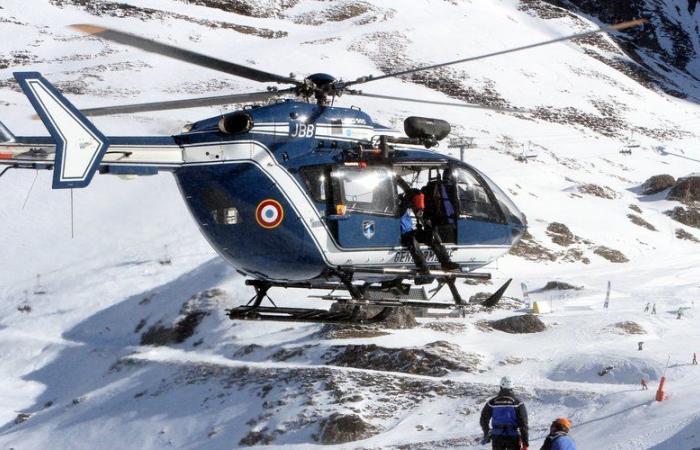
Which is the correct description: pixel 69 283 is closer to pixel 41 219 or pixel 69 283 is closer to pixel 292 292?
pixel 41 219

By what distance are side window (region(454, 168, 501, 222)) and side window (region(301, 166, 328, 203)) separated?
278 centimetres

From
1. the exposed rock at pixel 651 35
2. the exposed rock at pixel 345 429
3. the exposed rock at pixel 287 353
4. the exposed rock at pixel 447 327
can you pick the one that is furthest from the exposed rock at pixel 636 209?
the exposed rock at pixel 651 35

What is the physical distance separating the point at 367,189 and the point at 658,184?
46.3m

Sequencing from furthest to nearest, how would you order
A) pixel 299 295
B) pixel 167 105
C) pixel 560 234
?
pixel 560 234 < pixel 299 295 < pixel 167 105

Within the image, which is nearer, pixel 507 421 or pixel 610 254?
pixel 507 421

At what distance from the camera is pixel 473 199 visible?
56.4 feet

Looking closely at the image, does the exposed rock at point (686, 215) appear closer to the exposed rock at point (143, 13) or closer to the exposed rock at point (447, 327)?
the exposed rock at point (447, 327)

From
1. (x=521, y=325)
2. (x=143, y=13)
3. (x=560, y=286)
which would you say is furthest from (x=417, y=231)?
(x=143, y=13)

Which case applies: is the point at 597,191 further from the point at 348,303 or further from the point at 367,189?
the point at 348,303

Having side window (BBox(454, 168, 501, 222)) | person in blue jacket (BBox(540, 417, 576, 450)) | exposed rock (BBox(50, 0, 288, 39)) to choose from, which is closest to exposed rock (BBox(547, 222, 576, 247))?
side window (BBox(454, 168, 501, 222))

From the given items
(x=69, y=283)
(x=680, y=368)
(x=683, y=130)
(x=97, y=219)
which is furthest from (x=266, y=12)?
(x=680, y=368)

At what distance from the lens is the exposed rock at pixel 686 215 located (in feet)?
174

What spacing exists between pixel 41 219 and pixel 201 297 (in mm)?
14158

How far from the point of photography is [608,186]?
58.9 meters
